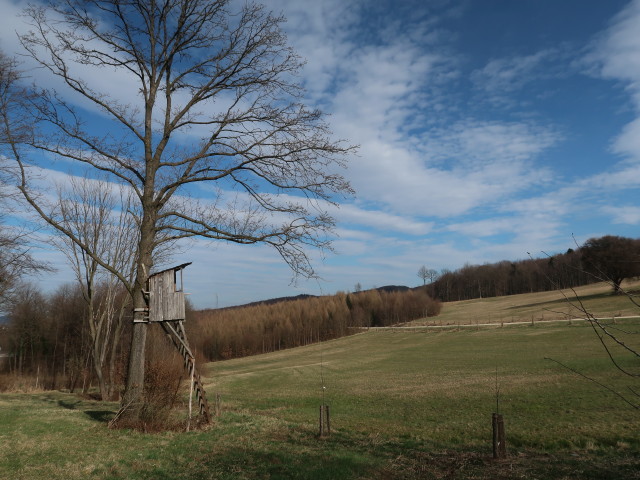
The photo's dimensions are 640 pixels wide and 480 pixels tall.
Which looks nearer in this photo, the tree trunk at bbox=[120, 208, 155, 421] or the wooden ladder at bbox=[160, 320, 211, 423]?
the tree trunk at bbox=[120, 208, 155, 421]

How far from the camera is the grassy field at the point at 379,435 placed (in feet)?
A: 23.7

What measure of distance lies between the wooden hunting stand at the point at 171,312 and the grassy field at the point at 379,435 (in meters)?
1.16

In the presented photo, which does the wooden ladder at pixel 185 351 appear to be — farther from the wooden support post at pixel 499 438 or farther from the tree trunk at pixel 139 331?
the wooden support post at pixel 499 438

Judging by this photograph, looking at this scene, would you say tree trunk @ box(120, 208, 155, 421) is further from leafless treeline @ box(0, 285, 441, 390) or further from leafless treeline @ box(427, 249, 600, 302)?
leafless treeline @ box(427, 249, 600, 302)

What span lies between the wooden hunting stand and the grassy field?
1160 mm

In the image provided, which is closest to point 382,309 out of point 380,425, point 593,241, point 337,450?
point 593,241

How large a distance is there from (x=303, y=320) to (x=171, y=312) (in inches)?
3069

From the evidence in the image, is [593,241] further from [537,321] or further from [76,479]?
[76,479]

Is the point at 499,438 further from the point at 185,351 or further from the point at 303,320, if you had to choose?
the point at 303,320

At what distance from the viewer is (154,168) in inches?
446

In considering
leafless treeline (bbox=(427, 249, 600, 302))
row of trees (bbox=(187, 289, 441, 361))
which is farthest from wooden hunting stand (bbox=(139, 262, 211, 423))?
leafless treeline (bbox=(427, 249, 600, 302))

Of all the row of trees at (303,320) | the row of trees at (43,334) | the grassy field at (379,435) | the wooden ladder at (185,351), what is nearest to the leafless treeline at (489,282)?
the row of trees at (303,320)

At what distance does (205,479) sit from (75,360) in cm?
3474

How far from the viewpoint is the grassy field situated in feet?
23.7
